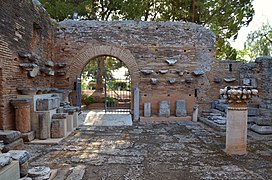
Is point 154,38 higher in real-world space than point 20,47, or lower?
higher

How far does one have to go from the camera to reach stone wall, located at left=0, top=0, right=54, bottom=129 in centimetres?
503

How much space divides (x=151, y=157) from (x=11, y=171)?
97.8 inches

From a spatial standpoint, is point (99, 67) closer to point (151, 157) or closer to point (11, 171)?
point (151, 157)

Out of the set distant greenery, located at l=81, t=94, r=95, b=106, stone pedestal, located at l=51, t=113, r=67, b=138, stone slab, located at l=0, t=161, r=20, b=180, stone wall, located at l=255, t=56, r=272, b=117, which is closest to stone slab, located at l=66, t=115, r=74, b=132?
stone pedestal, located at l=51, t=113, r=67, b=138

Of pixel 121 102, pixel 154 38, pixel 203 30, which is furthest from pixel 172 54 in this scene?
pixel 121 102

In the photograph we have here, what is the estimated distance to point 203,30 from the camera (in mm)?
8859

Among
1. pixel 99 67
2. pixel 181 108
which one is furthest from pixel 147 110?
pixel 99 67

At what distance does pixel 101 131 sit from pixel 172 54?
171 inches

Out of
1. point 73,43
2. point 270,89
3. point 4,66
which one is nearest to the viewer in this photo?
point 4,66

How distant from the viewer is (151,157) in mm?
4164

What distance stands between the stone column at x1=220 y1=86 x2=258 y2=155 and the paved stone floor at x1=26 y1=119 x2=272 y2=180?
207 mm

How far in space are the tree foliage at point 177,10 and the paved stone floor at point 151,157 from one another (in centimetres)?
764

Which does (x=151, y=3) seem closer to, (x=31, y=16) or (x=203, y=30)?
(x=203, y=30)

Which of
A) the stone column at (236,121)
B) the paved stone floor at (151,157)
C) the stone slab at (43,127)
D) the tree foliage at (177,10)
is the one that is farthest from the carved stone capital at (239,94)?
the tree foliage at (177,10)
